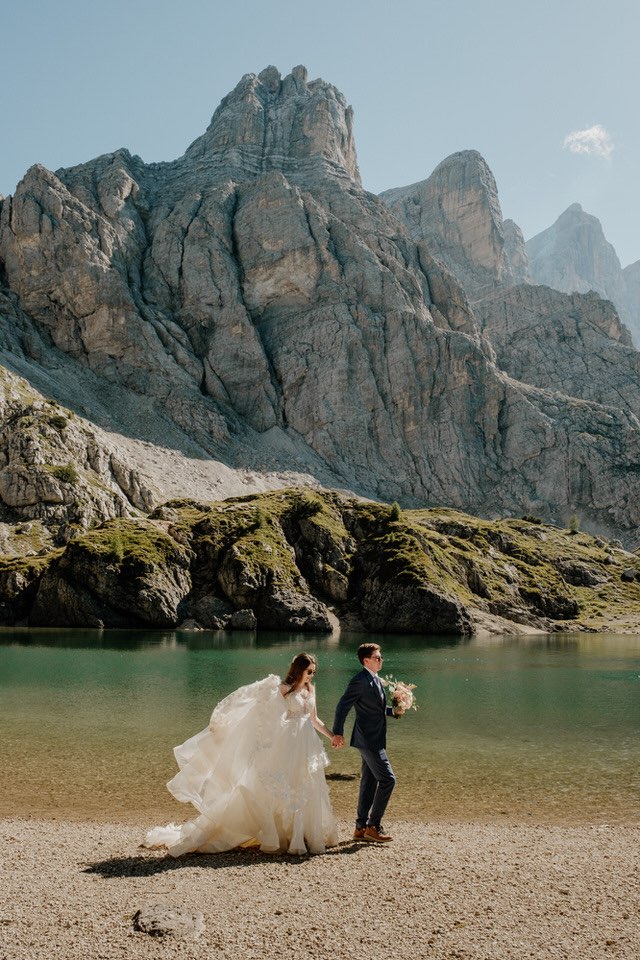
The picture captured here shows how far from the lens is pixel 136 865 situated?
13.4 metres

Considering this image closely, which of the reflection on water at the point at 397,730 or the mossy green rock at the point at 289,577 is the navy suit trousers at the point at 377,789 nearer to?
the reflection on water at the point at 397,730

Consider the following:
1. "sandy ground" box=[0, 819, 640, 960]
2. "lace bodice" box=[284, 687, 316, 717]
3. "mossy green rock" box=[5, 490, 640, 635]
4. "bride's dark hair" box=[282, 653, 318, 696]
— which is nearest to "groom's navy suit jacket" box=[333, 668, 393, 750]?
"lace bodice" box=[284, 687, 316, 717]

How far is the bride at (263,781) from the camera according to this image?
1394cm

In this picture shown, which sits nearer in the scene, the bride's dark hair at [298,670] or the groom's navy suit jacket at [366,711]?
the bride's dark hair at [298,670]

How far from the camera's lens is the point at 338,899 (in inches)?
456

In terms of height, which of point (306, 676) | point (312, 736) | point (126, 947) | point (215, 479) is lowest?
point (126, 947)

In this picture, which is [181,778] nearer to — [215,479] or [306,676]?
[306,676]

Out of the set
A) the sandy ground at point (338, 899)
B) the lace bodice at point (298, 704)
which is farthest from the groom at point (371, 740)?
the lace bodice at point (298, 704)

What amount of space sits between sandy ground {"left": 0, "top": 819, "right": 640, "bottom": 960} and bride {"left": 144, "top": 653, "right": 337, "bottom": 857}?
0.37 meters

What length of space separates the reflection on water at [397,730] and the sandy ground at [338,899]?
4185mm

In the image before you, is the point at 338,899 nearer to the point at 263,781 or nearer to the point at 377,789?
the point at 263,781

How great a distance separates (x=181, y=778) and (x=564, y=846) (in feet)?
25.7

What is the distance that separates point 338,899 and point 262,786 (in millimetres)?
2759

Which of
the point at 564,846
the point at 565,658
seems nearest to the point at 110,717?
the point at 564,846
